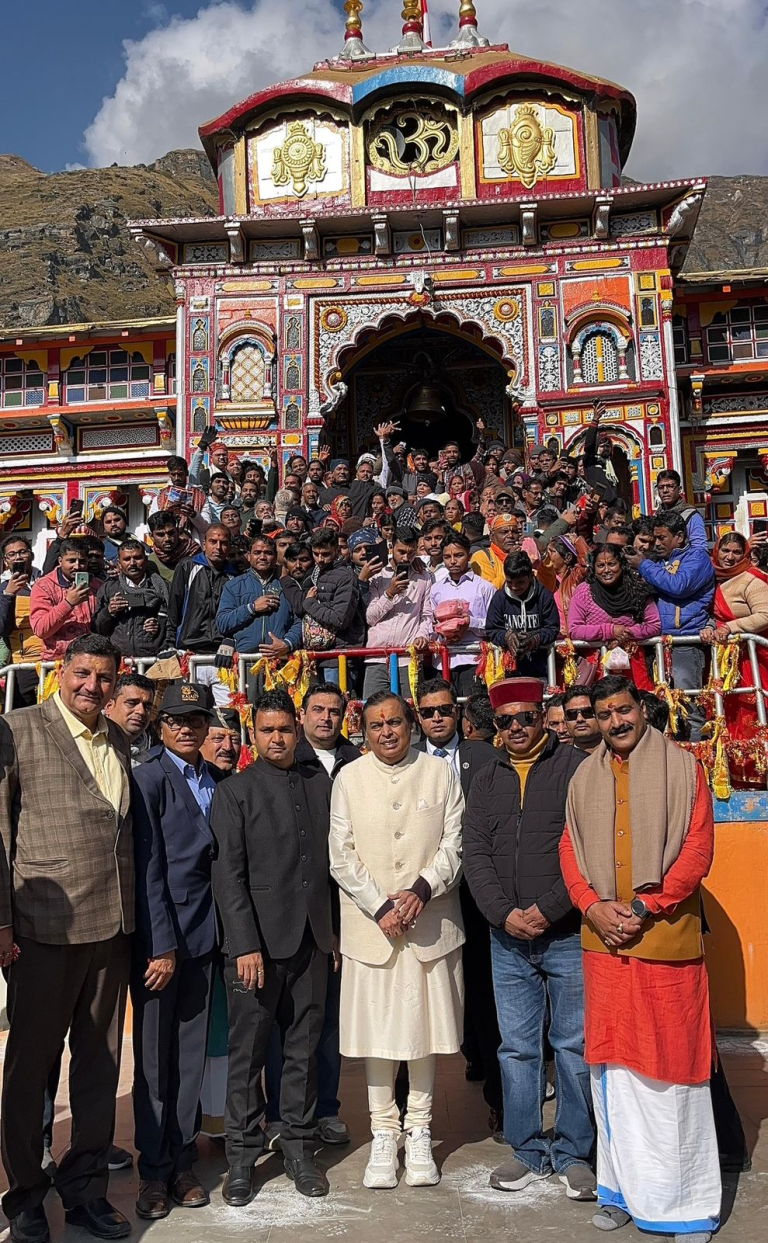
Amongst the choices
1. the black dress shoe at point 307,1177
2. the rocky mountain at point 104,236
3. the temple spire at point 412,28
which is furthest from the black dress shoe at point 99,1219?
the rocky mountain at point 104,236

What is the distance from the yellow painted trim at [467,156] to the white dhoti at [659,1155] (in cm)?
1439

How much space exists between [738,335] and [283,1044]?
15.5 metres

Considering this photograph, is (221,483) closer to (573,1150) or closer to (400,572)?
(400,572)

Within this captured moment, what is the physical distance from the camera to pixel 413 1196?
170 inches

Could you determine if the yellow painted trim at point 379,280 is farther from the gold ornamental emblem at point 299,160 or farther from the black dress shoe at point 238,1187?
the black dress shoe at point 238,1187

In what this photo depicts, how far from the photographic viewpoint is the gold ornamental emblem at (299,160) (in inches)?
650

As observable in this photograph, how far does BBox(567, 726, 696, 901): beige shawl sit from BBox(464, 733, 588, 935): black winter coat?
0.69 ft

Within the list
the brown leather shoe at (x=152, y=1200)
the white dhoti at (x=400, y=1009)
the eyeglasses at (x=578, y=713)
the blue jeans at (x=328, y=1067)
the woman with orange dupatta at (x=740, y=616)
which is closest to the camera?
the brown leather shoe at (x=152, y=1200)

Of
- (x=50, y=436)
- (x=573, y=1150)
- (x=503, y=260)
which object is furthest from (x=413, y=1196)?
(x=50, y=436)

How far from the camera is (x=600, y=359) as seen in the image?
52.5 feet

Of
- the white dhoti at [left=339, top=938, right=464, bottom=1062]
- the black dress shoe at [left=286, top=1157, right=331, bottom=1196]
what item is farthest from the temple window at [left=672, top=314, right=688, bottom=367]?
the black dress shoe at [left=286, top=1157, right=331, bottom=1196]

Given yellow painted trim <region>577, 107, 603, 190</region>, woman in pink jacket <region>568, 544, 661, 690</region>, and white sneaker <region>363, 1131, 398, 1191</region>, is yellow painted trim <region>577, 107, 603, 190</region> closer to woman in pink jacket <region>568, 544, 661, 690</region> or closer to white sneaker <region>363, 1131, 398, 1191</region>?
woman in pink jacket <region>568, 544, 661, 690</region>

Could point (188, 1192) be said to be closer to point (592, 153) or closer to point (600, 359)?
point (600, 359)

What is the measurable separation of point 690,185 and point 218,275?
267 inches
